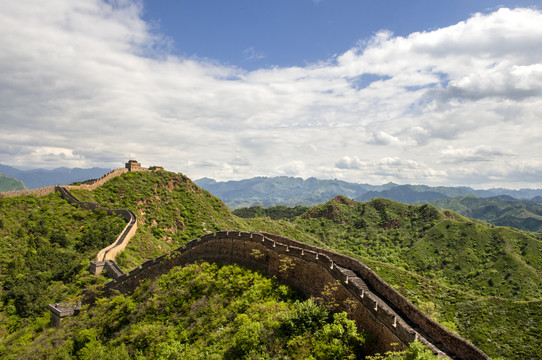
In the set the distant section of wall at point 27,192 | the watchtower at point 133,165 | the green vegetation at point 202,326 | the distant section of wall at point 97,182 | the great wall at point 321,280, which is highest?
the watchtower at point 133,165

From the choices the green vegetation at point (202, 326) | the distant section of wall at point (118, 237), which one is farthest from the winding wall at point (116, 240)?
the green vegetation at point (202, 326)

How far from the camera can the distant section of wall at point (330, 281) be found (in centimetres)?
1332

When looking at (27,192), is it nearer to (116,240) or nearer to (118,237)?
(118,237)

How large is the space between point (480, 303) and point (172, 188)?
59655 millimetres

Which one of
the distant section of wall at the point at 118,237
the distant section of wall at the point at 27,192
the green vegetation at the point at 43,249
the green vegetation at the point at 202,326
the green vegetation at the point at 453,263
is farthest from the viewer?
the distant section of wall at the point at 27,192

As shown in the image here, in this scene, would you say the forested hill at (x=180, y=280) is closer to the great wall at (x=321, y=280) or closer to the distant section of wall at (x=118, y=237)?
the distant section of wall at (x=118, y=237)

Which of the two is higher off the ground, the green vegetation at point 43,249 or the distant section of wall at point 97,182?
the distant section of wall at point 97,182

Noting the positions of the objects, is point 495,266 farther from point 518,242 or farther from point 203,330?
point 203,330

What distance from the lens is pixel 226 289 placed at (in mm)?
22234

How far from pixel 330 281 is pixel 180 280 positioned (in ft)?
47.2

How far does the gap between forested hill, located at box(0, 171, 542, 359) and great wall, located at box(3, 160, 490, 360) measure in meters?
2.42

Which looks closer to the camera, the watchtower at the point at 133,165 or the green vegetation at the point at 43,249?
the green vegetation at the point at 43,249

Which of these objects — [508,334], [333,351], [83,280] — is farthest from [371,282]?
[83,280]

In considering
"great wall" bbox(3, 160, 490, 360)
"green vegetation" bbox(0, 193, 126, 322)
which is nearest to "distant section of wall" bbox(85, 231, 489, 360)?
"great wall" bbox(3, 160, 490, 360)
